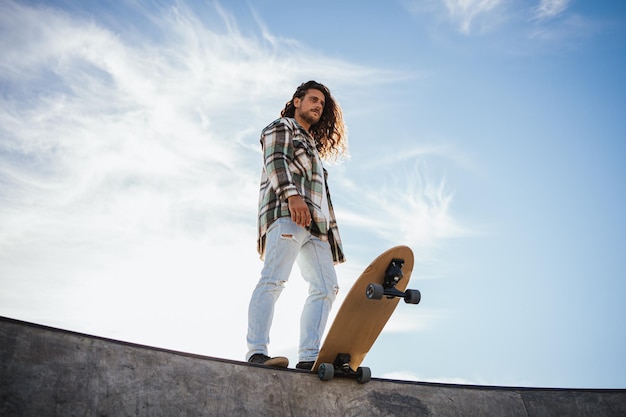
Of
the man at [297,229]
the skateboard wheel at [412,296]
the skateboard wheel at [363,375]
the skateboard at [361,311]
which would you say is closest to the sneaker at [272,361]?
the man at [297,229]

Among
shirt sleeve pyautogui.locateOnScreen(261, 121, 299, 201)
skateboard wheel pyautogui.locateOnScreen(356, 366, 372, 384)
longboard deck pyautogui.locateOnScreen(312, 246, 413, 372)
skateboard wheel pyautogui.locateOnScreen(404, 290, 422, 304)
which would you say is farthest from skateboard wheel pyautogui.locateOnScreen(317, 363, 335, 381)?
shirt sleeve pyautogui.locateOnScreen(261, 121, 299, 201)

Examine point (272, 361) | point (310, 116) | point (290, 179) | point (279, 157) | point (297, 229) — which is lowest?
point (272, 361)

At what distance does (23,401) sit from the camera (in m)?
2.38

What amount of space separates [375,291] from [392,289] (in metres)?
0.22

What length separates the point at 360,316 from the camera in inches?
138

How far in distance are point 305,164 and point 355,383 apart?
1.71 metres

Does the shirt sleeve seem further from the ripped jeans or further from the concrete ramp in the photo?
the concrete ramp

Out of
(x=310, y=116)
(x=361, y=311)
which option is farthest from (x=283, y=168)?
(x=361, y=311)

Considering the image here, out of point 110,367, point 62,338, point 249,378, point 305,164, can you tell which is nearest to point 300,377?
point 249,378

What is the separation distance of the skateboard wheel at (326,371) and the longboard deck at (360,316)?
0.37 feet

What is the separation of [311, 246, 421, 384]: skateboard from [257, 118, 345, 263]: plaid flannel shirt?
656 millimetres

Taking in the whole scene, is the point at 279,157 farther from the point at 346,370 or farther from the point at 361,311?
the point at 346,370

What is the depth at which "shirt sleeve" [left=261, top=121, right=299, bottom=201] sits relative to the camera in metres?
3.86

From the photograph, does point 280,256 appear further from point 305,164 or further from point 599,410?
point 599,410
